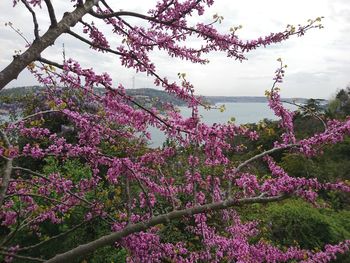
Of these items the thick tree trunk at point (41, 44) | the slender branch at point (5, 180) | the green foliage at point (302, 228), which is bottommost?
the green foliage at point (302, 228)

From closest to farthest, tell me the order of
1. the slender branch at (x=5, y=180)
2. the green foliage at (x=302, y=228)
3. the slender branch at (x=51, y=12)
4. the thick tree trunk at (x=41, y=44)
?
1. the thick tree trunk at (x=41, y=44)
2. the slender branch at (x=51, y=12)
3. the slender branch at (x=5, y=180)
4. the green foliage at (x=302, y=228)

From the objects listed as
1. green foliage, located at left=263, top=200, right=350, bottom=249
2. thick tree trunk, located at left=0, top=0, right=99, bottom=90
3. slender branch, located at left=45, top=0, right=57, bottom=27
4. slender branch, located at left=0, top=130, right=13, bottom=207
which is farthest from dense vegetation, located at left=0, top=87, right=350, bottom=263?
slender branch, located at left=45, top=0, right=57, bottom=27

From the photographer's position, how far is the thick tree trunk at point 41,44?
2.48 metres

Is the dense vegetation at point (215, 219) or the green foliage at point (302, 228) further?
the green foliage at point (302, 228)

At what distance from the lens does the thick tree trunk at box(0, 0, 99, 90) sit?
2477 millimetres

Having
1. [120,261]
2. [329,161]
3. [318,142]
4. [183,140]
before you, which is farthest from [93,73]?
[329,161]

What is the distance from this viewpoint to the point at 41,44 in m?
2.61

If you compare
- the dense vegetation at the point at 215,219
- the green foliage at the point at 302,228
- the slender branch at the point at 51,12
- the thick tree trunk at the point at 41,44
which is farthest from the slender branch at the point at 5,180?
the green foliage at the point at 302,228

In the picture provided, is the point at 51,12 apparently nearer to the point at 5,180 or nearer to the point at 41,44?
the point at 41,44

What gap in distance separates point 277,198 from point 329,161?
15774 millimetres

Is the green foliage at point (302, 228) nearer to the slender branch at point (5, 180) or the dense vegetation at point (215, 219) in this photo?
the dense vegetation at point (215, 219)

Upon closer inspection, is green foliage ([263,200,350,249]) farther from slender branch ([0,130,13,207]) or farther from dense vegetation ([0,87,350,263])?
slender branch ([0,130,13,207])

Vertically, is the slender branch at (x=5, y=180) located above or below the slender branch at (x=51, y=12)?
below

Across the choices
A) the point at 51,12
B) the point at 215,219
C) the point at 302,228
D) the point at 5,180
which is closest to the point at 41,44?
the point at 51,12
